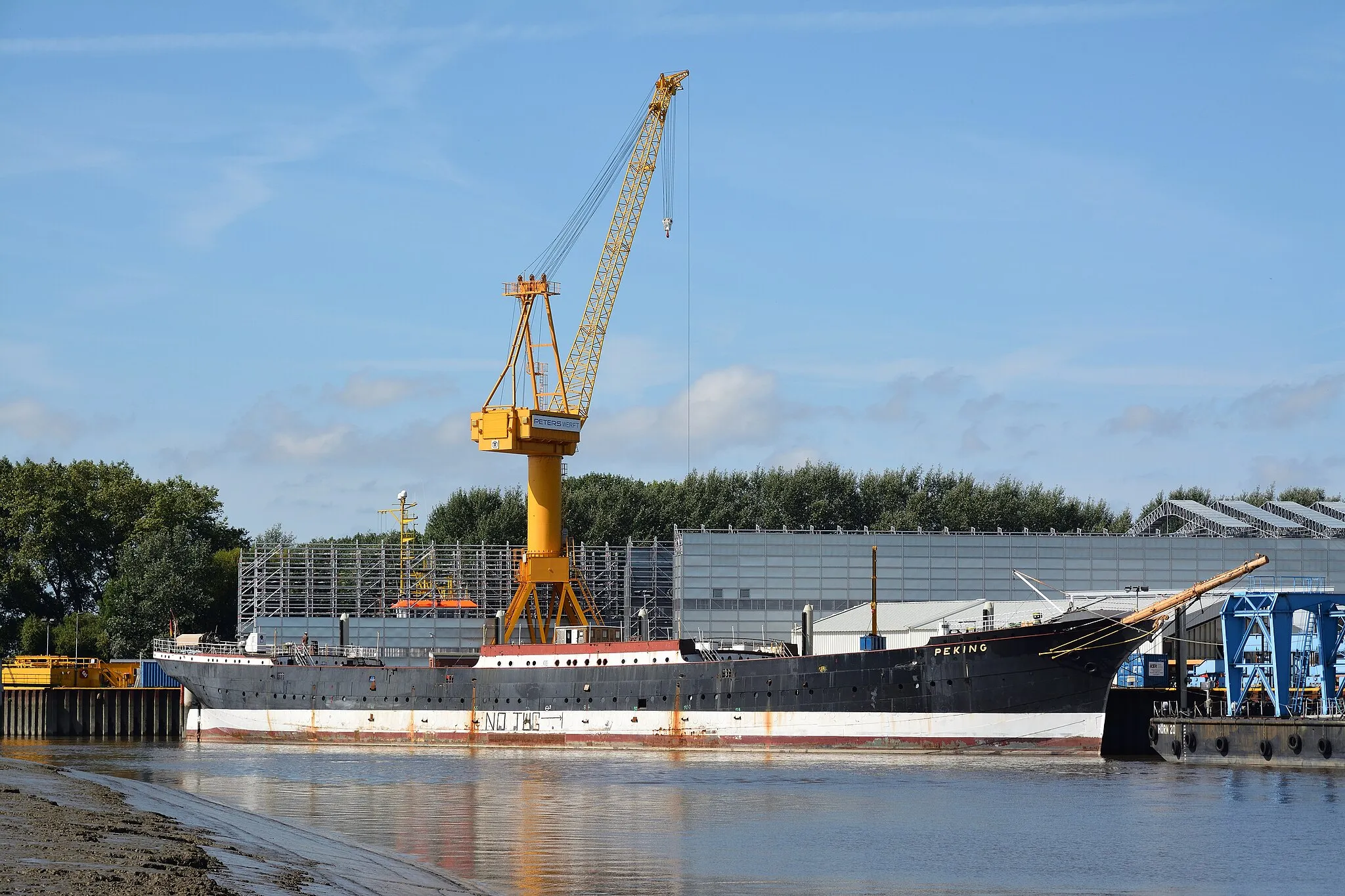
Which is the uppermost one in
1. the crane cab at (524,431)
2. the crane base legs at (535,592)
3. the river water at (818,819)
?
the crane cab at (524,431)

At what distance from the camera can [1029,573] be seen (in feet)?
291

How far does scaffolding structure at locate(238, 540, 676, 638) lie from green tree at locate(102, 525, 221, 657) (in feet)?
29.4

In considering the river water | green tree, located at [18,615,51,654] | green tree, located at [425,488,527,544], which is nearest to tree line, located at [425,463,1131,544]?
green tree, located at [425,488,527,544]

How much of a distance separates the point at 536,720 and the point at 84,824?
142 feet

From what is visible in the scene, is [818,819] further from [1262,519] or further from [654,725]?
[1262,519]

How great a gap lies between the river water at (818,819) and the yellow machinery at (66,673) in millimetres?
30435

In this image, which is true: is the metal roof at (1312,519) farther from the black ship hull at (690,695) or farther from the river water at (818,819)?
the river water at (818,819)

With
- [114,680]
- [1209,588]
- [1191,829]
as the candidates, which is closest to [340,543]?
[114,680]

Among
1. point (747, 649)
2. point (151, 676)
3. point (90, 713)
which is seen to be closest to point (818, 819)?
point (747, 649)

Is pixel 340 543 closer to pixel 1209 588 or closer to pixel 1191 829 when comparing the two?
pixel 1209 588

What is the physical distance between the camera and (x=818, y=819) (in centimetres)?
3766

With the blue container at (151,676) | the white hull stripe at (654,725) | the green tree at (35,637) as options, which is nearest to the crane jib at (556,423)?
the white hull stripe at (654,725)

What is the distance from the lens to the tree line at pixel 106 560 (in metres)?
105

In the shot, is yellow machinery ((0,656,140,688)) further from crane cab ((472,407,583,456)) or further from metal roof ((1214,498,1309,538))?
metal roof ((1214,498,1309,538))
